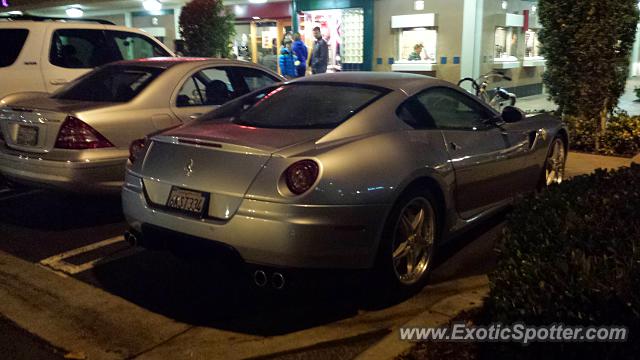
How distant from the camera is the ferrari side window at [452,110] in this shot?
15.2 ft

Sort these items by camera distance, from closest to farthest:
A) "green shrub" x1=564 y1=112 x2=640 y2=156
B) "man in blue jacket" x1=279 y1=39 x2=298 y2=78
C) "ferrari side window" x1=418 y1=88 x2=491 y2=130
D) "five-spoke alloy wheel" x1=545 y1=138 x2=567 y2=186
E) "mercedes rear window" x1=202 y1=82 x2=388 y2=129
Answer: "mercedes rear window" x1=202 y1=82 x2=388 y2=129
"ferrari side window" x1=418 y1=88 x2=491 y2=130
"five-spoke alloy wheel" x1=545 y1=138 x2=567 y2=186
"green shrub" x1=564 y1=112 x2=640 y2=156
"man in blue jacket" x1=279 y1=39 x2=298 y2=78

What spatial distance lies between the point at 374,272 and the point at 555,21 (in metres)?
6.52

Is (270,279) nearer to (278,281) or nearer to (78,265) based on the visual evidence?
(278,281)

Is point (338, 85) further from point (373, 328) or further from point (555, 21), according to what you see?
point (555, 21)

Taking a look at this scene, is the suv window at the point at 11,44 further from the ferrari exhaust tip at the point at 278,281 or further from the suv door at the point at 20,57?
the ferrari exhaust tip at the point at 278,281

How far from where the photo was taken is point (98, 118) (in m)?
5.31

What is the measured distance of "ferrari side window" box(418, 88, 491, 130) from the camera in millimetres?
4625

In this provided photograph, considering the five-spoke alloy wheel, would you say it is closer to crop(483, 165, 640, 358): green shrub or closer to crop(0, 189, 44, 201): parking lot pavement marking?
crop(483, 165, 640, 358): green shrub

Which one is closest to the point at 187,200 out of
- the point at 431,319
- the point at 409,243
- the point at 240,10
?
the point at 409,243

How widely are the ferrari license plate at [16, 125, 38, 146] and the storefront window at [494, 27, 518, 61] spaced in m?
12.5

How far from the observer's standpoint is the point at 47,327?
372cm

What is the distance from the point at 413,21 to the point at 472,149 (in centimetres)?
1138

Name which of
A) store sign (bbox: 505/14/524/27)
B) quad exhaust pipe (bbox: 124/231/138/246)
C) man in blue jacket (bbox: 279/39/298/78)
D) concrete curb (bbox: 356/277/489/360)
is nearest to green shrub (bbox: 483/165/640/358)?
concrete curb (bbox: 356/277/489/360)

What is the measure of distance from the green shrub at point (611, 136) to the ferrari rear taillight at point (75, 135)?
6701 mm
